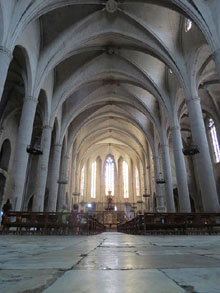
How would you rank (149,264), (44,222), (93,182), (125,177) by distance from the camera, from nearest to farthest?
(149,264), (44,222), (93,182), (125,177)

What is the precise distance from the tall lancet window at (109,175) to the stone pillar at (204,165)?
26159 mm

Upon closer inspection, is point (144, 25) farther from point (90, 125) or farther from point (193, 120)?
point (90, 125)

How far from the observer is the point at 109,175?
124 feet

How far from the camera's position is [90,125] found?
1107 inches

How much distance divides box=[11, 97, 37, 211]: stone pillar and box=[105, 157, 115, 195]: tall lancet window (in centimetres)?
2627

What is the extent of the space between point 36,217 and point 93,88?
1549 centimetres

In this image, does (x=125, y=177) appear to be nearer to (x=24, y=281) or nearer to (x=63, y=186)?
(x=63, y=186)

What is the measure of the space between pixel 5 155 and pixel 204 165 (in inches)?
638

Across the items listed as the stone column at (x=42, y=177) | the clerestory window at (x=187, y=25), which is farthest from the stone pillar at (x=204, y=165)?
the stone column at (x=42, y=177)

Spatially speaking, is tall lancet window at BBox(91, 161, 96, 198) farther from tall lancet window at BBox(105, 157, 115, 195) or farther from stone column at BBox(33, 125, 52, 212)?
stone column at BBox(33, 125, 52, 212)

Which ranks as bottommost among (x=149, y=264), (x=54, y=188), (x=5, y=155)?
(x=149, y=264)

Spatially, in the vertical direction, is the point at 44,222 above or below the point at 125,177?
below

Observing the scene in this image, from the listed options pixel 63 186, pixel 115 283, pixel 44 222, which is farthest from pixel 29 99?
pixel 115 283

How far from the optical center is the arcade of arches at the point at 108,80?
10398 millimetres
